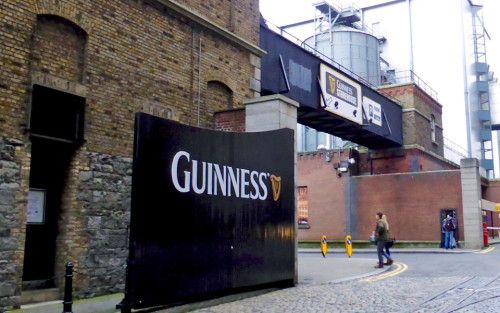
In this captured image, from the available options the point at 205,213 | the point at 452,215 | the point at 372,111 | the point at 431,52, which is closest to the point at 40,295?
the point at 205,213

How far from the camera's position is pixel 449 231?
2484 centimetres

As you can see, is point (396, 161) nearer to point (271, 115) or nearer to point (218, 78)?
point (218, 78)

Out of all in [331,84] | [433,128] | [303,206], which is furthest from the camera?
[433,128]

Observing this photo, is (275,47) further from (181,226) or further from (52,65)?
(181,226)

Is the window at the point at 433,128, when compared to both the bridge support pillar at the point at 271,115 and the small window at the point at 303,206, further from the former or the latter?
the bridge support pillar at the point at 271,115

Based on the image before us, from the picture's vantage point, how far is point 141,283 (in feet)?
23.2

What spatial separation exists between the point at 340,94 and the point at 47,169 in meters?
15.0

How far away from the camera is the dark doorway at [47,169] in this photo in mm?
9594

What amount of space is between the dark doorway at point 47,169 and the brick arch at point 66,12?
1.47 m

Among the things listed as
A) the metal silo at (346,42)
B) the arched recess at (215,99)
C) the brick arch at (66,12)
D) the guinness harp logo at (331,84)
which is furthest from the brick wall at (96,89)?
the metal silo at (346,42)

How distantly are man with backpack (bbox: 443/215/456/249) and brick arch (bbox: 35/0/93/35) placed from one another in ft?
66.0

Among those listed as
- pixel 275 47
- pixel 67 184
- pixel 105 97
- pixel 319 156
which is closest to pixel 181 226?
pixel 67 184

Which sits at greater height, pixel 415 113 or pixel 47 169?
pixel 415 113

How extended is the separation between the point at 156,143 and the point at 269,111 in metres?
4.61
